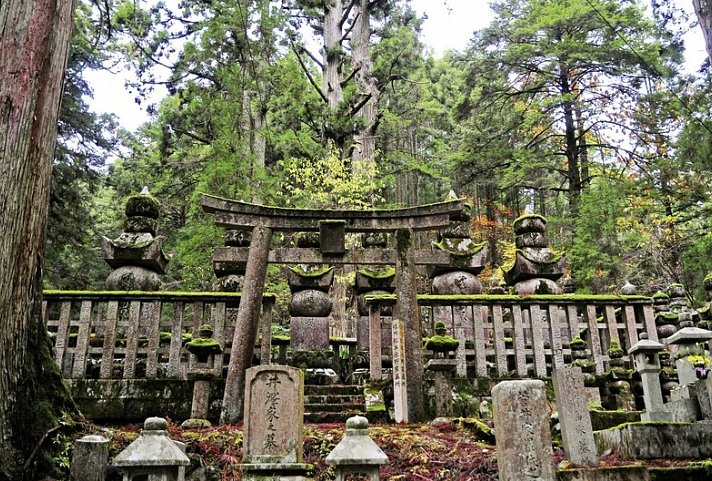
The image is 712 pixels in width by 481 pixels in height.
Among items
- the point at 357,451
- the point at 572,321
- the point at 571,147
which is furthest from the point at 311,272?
the point at 571,147

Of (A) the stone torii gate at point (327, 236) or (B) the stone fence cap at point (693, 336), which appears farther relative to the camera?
(A) the stone torii gate at point (327, 236)

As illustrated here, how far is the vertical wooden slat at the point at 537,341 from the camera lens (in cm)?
827

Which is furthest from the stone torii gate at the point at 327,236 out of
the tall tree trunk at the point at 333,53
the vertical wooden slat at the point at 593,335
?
the tall tree trunk at the point at 333,53

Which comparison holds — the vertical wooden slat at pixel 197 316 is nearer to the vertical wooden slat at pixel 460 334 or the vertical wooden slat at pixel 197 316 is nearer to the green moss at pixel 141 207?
the green moss at pixel 141 207

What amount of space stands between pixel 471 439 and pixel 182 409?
4.07 m

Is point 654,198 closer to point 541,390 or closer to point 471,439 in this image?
point 471,439

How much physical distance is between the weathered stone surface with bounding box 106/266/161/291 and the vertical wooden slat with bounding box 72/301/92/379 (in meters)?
1.16

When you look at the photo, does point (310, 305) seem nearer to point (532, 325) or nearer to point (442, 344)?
point (442, 344)

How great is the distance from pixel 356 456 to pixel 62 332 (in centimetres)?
577

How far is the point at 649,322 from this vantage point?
855 centimetres

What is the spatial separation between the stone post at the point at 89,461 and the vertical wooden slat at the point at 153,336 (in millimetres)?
3706

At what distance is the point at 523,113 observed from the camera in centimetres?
2061

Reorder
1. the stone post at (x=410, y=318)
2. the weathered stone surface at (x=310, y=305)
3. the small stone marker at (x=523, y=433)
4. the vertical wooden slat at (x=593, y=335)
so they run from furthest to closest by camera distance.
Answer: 1. the weathered stone surface at (x=310, y=305)
2. the vertical wooden slat at (x=593, y=335)
3. the stone post at (x=410, y=318)
4. the small stone marker at (x=523, y=433)

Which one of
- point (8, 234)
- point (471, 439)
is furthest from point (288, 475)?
point (8, 234)
